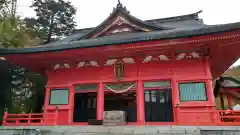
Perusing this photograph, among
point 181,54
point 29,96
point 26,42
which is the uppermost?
point 26,42

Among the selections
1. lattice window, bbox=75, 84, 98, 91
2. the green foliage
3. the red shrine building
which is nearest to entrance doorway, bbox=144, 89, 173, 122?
the red shrine building

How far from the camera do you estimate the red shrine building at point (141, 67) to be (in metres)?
7.81

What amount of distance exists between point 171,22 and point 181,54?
592cm

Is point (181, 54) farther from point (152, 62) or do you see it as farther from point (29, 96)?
point (29, 96)

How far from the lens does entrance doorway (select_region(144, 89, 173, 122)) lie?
9609 millimetres

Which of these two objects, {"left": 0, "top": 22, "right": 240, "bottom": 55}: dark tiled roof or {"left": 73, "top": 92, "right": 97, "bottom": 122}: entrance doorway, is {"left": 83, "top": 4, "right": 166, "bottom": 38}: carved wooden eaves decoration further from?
{"left": 73, "top": 92, "right": 97, "bottom": 122}: entrance doorway

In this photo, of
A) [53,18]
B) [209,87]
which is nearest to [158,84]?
[209,87]

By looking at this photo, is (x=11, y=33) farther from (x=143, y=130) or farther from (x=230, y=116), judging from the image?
(x=230, y=116)

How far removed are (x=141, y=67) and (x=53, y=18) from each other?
17.8 metres

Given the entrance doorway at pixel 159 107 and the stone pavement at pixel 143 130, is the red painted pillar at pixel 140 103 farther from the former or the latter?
the stone pavement at pixel 143 130

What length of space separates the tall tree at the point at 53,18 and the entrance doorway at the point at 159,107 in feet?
52.1

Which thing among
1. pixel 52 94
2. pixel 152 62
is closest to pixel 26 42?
pixel 52 94

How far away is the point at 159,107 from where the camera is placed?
9.75 metres

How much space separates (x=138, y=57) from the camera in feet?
30.2
